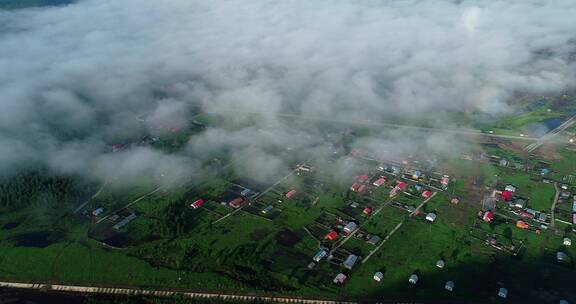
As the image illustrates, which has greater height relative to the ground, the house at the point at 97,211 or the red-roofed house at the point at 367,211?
the house at the point at 97,211

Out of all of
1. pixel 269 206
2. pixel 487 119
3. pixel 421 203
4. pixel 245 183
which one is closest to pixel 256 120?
pixel 245 183

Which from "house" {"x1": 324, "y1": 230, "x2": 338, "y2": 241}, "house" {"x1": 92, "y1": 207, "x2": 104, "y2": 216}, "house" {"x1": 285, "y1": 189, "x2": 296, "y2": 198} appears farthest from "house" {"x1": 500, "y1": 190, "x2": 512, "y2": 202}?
"house" {"x1": 92, "y1": 207, "x2": 104, "y2": 216}

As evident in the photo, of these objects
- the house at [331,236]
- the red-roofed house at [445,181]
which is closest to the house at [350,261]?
the house at [331,236]

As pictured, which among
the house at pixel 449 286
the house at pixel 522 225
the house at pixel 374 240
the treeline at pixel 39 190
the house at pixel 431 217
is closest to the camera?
the house at pixel 449 286

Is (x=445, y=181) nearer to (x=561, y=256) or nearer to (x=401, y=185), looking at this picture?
(x=401, y=185)

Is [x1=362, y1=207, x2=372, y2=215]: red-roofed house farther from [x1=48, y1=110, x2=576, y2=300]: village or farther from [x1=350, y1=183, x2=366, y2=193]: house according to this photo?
[x1=350, y1=183, x2=366, y2=193]: house

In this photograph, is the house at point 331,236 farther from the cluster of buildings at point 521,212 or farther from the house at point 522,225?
the house at point 522,225

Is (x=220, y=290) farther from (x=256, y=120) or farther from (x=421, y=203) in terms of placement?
(x=256, y=120)
